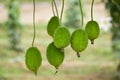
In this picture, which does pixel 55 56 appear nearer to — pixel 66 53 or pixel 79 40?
pixel 79 40

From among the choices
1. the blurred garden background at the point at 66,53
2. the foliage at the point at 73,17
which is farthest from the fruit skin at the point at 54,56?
the foliage at the point at 73,17

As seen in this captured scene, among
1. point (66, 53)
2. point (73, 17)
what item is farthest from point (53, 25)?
point (73, 17)

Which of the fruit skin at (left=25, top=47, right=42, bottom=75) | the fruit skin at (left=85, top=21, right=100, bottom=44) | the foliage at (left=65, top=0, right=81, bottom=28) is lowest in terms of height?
the foliage at (left=65, top=0, right=81, bottom=28)

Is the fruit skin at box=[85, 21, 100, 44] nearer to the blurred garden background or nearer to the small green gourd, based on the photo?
the small green gourd

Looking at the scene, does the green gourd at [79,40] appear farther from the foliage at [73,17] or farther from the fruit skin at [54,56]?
the foliage at [73,17]

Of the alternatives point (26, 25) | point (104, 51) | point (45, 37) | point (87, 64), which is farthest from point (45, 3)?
point (87, 64)

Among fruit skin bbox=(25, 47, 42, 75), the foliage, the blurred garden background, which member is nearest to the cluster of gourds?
fruit skin bbox=(25, 47, 42, 75)

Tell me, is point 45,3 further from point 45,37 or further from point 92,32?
point 92,32
